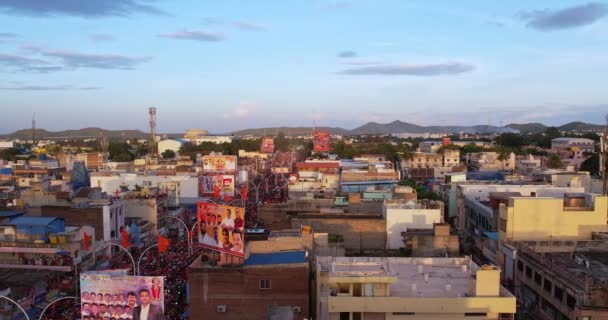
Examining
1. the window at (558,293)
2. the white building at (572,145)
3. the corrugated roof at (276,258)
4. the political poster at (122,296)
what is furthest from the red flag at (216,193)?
the white building at (572,145)

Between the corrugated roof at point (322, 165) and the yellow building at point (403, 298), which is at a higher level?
the corrugated roof at point (322, 165)

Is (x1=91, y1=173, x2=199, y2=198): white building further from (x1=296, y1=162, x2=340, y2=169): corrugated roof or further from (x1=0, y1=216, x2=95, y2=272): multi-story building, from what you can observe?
(x1=0, y1=216, x2=95, y2=272): multi-story building

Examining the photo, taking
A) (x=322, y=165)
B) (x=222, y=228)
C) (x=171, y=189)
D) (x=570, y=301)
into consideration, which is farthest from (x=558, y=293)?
(x=322, y=165)

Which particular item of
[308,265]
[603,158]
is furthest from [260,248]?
[603,158]

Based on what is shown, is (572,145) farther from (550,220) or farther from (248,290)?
(248,290)

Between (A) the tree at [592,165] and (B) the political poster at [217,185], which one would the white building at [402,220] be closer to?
(B) the political poster at [217,185]

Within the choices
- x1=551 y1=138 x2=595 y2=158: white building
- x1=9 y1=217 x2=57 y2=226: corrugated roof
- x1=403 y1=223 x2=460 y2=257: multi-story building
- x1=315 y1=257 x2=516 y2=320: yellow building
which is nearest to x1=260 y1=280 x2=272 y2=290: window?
x1=315 y1=257 x2=516 y2=320: yellow building
